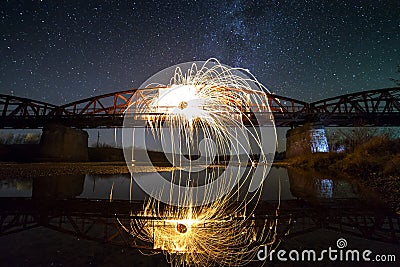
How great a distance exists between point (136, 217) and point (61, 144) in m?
36.7

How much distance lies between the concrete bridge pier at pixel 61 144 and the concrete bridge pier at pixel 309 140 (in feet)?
117

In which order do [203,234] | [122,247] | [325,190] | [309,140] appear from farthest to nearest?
[309,140], [325,190], [203,234], [122,247]

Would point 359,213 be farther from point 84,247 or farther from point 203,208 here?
point 84,247

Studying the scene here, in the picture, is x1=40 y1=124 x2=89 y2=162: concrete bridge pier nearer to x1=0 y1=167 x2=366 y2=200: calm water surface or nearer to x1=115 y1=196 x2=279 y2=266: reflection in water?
x1=0 y1=167 x2=366 y2=200: calm water surface

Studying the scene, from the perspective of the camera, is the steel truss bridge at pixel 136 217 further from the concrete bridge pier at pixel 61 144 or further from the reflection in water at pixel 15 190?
the concrete bridge pier at pixel 61 144

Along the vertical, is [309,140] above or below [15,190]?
above

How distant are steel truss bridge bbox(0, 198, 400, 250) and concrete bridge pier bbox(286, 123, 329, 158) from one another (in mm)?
28981

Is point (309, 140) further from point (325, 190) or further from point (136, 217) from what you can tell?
point (136, 217)

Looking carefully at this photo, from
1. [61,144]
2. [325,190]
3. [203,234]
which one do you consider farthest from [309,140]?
[61,144]

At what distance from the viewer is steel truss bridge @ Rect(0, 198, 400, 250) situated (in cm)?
392

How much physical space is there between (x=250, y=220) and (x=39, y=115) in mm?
44535

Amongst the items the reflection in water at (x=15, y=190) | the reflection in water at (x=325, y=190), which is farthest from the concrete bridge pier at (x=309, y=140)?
the reflection in water at (x=15, y=190)

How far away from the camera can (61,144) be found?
35.7 meters

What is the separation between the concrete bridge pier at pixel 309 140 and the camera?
108ft
